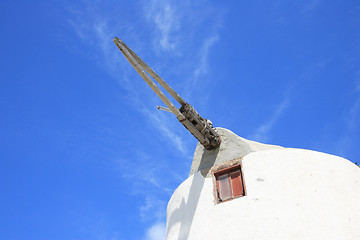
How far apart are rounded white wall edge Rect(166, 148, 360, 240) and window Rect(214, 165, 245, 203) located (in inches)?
8.6

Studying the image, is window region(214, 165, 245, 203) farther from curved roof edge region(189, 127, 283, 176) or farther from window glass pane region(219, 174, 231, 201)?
curved roof edge region(189, 127, 283, 176)

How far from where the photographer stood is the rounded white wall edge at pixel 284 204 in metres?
8.84

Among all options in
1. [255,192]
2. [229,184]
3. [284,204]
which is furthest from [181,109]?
[284,204]

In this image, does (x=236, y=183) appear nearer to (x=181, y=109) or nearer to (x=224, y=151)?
(x=224, y=151)

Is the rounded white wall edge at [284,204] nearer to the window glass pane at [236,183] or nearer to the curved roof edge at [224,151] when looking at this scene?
the window glass pane at [236,183]

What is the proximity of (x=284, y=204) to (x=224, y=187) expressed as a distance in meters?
1.96

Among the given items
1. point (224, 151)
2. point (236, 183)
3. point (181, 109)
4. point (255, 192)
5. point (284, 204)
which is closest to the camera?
point (284, 204)

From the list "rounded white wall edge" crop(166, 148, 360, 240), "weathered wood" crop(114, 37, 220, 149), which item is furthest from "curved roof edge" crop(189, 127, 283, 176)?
"rounded white wall edge" crop(166, 148, 360, 240)

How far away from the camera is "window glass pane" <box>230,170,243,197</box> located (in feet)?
33.3

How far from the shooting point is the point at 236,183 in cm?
1037

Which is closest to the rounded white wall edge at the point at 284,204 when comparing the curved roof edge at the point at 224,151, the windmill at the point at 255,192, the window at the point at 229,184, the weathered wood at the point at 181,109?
the windmill at the point at 255,192

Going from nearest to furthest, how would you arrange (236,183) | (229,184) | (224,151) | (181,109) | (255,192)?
1. (255,192)
2. (236,183)
3. (229,184)
4. (181,109)
5. (224,151)

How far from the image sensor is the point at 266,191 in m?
9.58

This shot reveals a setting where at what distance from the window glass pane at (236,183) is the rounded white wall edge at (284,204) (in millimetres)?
277
